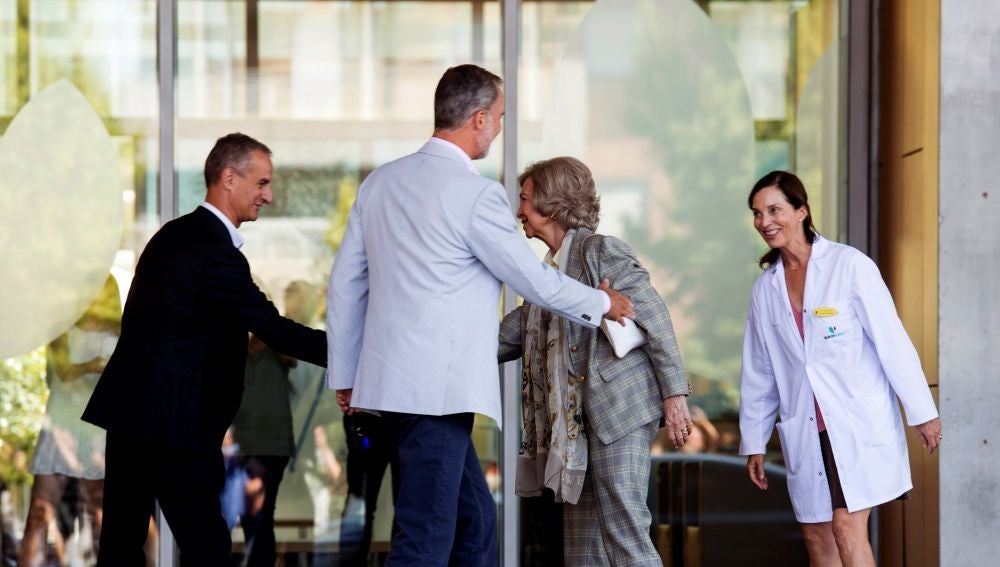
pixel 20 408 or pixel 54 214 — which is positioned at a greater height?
pixel 54 214

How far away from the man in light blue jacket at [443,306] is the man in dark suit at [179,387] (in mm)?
618

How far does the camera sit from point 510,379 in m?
6.60

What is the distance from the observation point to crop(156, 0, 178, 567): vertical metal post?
6461mm

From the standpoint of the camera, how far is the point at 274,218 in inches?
262

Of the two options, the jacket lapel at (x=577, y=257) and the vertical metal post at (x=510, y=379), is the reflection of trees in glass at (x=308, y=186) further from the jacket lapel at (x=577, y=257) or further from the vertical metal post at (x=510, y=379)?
the jacket lapel at (x=577, y=257)

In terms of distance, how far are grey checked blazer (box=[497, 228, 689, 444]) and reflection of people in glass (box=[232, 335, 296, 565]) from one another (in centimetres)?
234

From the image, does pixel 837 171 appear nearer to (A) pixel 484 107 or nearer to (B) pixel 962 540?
(B) pixel 962 540

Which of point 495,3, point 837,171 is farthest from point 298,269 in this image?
point 837,171

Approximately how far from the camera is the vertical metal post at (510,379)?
655 cm

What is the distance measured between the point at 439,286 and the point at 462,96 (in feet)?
2.02

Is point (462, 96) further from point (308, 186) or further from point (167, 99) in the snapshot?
point (167, 99)

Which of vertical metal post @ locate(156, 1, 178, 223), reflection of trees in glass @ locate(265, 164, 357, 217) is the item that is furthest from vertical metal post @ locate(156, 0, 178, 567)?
reflection of trees in glass @ locate(265, 164, 357, 217)

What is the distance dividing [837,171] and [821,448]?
91.4 inches

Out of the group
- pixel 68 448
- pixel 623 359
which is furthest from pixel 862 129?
pixel 68 448
